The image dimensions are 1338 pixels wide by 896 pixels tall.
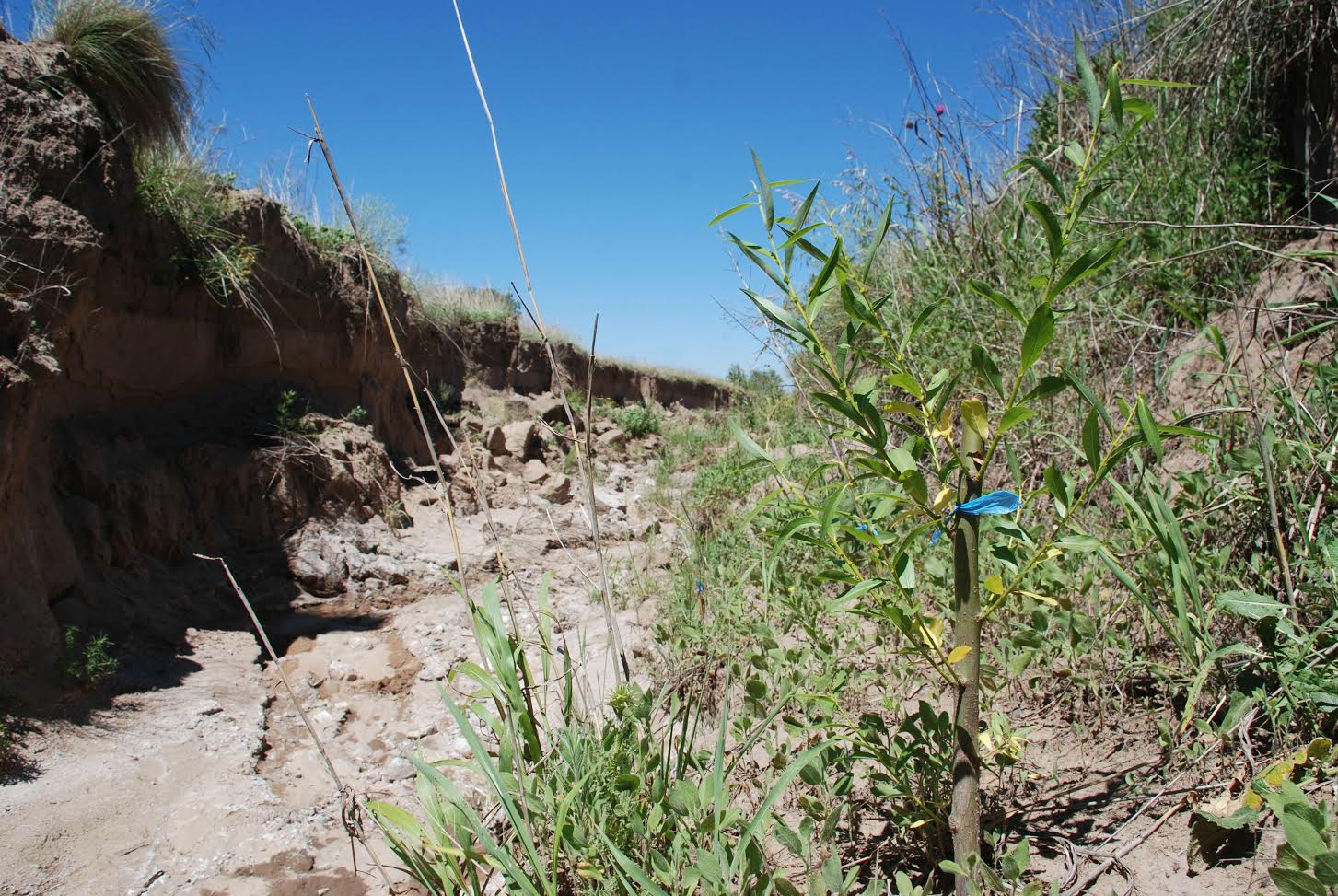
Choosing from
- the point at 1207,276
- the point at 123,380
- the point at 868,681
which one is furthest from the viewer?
the point at 123,380

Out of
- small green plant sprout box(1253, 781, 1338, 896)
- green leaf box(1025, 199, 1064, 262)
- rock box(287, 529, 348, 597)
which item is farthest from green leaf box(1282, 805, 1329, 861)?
rock box(287, 529, 348, 597)

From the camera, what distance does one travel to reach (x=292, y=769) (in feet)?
10.9

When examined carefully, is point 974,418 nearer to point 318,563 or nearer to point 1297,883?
point 1297,883

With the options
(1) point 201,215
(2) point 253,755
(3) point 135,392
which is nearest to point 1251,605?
(2) point 253,755

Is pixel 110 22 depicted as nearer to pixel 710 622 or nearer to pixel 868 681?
pixel 710 622

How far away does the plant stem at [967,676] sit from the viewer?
114 centimetres

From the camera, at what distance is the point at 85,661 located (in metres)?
3.65

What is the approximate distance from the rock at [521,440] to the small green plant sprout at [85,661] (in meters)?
5.39

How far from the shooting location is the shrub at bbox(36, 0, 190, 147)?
4473 mm

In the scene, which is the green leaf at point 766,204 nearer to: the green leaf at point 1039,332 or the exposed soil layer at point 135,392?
the green leaf at point 1039,332

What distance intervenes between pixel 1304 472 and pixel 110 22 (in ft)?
19.6

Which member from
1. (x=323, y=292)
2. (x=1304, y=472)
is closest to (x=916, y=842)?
(x=1304, y=472)

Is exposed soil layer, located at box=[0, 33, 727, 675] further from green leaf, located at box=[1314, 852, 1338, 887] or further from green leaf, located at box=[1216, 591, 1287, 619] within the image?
green leaf, located at box=[1314, 852, 1338, 887]

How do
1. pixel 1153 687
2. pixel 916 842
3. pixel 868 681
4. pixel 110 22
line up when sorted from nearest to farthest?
pixel 916 842 < pixel 1153 687 < pixel 868 681 < pixel 110 22
